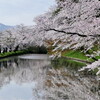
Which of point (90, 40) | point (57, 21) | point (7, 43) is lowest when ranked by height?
point (7, 43)

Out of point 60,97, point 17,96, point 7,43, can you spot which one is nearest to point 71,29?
point 60,97

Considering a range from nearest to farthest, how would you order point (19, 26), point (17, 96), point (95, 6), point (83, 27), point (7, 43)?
point (95, 6) → point (83, 27) → point (17, 96) → point (7, 43) → point (19, 26)

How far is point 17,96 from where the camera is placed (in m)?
17.8

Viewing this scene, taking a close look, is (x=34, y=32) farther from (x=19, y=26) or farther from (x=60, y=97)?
(x=19, y=26)

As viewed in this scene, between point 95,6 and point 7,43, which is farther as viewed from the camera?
point 7,43

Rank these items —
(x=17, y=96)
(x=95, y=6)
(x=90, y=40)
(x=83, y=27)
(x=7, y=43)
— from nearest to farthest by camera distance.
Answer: (x=95, y=6), (x=83, y=27), (x=90, y=40), (x=17, y=96), (x=7, y=43)

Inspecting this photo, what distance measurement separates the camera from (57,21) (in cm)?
1165

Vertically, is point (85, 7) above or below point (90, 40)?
above

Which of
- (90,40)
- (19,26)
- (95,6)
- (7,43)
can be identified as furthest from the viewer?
(19,26)

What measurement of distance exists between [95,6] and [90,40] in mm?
2107

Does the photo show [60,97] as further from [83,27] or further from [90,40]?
[83,27]

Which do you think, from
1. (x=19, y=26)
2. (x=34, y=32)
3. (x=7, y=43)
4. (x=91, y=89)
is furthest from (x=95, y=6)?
(x=19, y=26)

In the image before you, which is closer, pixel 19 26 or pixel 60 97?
pixel 60 97

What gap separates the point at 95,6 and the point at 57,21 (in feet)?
8.48
